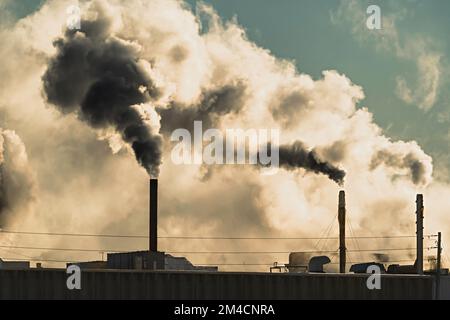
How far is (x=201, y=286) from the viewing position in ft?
207

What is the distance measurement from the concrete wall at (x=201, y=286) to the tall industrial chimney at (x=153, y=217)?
19100mm

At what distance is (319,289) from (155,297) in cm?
1017

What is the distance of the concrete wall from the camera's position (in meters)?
59.1

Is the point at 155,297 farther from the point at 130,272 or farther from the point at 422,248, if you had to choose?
the point at 422,248

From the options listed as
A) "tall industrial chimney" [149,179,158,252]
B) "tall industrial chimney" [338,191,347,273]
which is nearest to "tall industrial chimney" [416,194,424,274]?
"tall industrial chimney" [338,191,347,273]

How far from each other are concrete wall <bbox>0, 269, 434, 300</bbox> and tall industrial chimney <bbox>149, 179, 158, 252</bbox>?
19100 millimetres

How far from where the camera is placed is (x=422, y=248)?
8294 centimetres

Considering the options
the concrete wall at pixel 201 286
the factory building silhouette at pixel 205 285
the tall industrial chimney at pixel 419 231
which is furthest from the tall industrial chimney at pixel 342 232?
the concrete wall at pixel 201 286

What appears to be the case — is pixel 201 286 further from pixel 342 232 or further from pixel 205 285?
pixel 342 232

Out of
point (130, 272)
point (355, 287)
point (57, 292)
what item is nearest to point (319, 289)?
point (355, 287)

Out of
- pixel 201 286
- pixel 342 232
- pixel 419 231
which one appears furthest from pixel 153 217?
pixel 201 286

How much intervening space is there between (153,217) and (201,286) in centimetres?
2111

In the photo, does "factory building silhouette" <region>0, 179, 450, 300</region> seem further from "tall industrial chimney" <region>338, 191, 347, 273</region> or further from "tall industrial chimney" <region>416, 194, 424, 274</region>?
"tall industrial chimney" <region>338, 191, 347, 273</region>

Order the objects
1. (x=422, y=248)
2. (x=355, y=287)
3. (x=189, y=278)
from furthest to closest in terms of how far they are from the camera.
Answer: (x=422, y=248), (x=355, y=287), (x=189, y=278)
